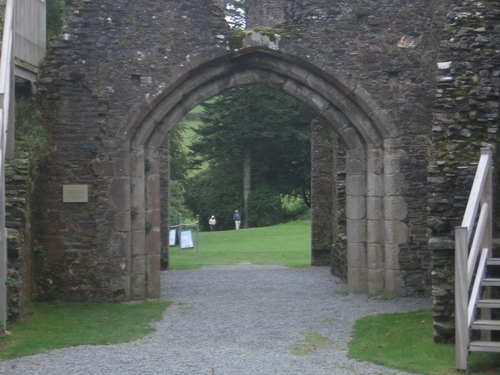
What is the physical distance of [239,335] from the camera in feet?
31.5

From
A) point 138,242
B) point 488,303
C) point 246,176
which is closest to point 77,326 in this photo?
point 138,242

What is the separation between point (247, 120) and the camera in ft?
122

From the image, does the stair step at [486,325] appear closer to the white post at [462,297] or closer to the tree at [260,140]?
the white post at [462,297]

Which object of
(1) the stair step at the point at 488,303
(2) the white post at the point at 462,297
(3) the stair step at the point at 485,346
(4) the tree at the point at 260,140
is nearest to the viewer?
(3) the stair step at the point at 485,346

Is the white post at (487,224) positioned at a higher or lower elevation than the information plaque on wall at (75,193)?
lower

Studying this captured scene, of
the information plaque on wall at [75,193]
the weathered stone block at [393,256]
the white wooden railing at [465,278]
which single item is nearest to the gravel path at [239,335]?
the weathered stone block at [393,256]

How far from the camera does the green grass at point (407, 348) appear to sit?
750 centimetres

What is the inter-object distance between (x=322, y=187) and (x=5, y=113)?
970 cm

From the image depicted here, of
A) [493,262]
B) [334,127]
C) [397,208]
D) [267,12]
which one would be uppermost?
[267,12]

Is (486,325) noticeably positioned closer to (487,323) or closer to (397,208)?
(487,323)

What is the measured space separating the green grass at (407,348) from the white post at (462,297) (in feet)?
0.76

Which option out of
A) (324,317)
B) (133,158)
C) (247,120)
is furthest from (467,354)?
(247,120)

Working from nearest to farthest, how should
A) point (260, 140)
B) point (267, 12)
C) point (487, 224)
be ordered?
point (487, 224)
point (267, 12)
point (260, 140)

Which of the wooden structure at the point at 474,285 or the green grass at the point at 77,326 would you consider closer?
the wooden structure at the point at 474,285
